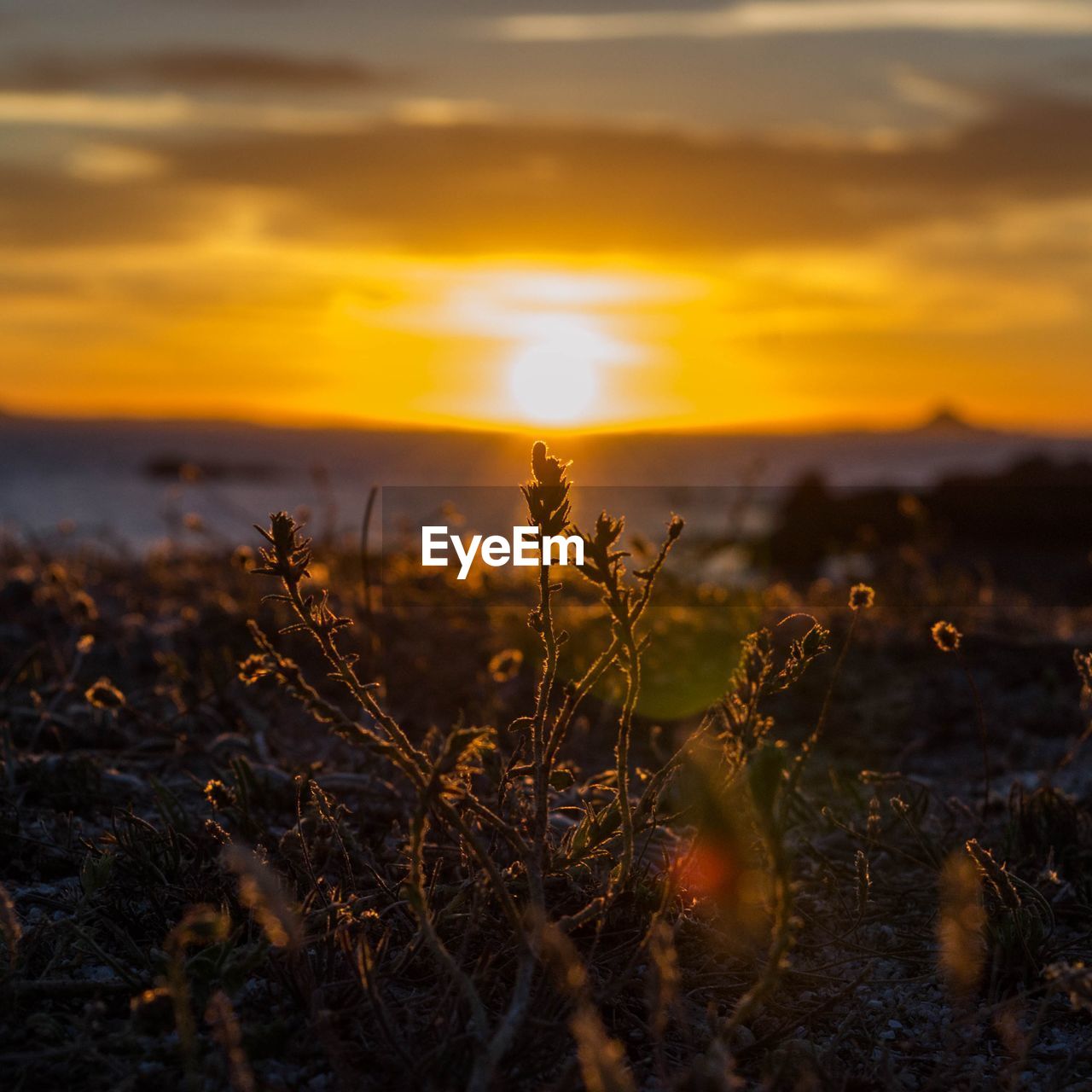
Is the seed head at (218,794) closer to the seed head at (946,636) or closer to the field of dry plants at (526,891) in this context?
the field of dry plants at (526,891)

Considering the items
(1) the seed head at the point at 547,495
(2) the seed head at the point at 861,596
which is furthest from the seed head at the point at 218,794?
(2) the seed head at the point at 861,596

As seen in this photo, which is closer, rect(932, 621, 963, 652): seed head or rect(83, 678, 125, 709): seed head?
rect(932, 621, 963, 652): seed head

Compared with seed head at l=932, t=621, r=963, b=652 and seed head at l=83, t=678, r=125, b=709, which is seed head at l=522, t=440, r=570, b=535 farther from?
seed head at l=83, t=678, r=125, b=709

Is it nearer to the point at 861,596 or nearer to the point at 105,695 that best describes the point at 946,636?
the point at 861,596

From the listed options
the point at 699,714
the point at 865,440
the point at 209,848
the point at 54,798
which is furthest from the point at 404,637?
the point at 865,440

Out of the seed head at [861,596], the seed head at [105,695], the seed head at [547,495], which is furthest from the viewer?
the seed head at [105,695]

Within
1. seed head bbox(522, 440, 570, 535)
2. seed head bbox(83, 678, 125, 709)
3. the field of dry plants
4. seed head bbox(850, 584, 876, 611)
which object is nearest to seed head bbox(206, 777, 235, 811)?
the field of dry plants

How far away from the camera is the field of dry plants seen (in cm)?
189

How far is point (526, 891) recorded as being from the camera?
2410mm

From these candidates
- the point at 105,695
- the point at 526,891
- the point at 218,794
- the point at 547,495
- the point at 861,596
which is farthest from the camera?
the point at 105,695

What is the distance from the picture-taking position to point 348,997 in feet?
6.96

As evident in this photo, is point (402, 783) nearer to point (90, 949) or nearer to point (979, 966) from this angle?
point (90, 949)

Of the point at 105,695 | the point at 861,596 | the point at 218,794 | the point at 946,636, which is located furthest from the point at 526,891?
the point at 105,695

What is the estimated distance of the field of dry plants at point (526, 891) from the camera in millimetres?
1887
